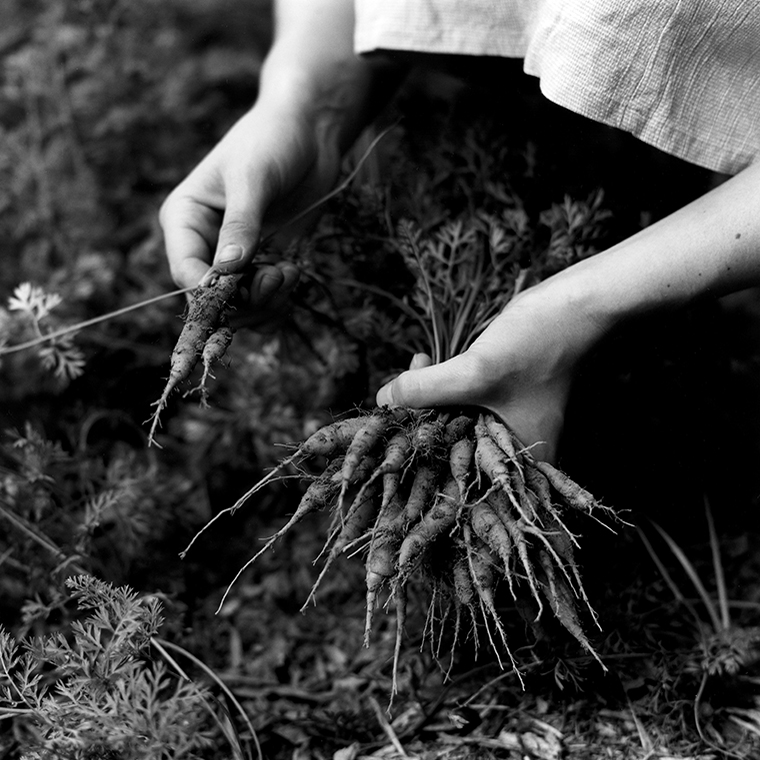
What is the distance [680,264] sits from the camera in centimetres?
116

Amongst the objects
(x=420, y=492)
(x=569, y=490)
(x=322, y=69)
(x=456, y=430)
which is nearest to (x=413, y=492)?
(x=420, y=492)

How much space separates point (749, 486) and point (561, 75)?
2.88ft

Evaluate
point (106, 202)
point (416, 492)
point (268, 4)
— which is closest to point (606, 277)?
point (416, 492)

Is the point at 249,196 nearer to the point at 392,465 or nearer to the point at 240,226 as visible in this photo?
the point at 240,226

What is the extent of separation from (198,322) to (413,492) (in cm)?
40

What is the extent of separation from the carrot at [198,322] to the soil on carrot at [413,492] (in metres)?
0.07

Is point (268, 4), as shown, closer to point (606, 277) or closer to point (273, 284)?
point (273, 284)

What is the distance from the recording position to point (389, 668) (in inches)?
57.0

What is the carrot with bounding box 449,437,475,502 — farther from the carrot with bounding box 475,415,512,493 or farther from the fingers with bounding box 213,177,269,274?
the fingers with bounding box 213,177,269,274

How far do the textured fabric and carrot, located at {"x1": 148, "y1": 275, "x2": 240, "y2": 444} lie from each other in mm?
564

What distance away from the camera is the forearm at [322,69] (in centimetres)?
155

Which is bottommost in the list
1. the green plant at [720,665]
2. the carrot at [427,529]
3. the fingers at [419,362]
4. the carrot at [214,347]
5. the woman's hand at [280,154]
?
the green plant at [720,665]

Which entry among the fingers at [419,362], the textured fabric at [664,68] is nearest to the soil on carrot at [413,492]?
the fingers at [419,362]

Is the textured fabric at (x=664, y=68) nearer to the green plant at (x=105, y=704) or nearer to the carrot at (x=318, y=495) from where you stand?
the carrot at (x=318, y=495)
